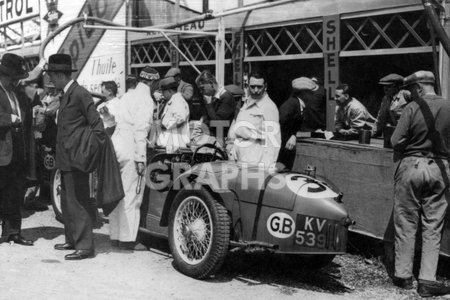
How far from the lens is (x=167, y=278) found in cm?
532

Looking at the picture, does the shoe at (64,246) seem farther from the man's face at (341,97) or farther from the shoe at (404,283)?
the man's face at (341,97)

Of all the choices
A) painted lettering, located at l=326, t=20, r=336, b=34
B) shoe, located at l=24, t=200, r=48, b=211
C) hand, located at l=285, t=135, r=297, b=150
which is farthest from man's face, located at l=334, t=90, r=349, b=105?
shoe, located at l=24, t=200, r=48, b=211

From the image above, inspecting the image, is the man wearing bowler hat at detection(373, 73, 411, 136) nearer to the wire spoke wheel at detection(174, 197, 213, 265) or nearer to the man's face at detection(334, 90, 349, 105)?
the man's face at detection(334, 90, 349, 105)

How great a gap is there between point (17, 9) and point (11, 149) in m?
14.9

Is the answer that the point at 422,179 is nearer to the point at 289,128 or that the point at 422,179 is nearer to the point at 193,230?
the point at 289,128

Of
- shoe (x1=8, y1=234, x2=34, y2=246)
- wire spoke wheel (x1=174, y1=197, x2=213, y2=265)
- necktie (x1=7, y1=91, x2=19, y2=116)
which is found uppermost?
necktie (x1=7, y1=91, x2=19, y2=116)

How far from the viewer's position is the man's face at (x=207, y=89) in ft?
27.4

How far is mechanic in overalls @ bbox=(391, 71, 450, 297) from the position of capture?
5176 millimetres

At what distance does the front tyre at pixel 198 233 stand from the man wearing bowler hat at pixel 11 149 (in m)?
1.91

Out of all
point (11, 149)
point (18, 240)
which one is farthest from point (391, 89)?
point (18, 240)

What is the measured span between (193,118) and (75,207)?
3.62 metres

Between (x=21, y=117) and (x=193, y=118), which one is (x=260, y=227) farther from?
(x=193, y=118)

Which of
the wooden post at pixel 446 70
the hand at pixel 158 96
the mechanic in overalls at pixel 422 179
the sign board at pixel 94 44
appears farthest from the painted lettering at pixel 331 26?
the sign board at pixel 94 44

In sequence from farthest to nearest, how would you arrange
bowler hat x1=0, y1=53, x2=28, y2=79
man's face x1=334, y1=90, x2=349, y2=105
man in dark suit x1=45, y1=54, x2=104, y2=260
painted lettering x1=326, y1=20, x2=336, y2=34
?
1. painted lettering x1=326, y1=20, x2=336, y2=34
2. man's face x1=334, y1=90, x2=349, y2=105
3. bowler hat x1=0, y1=53, x2=28, y2=79
4. man in dark suit x1=45, y1=54, x2=104, y2=260
